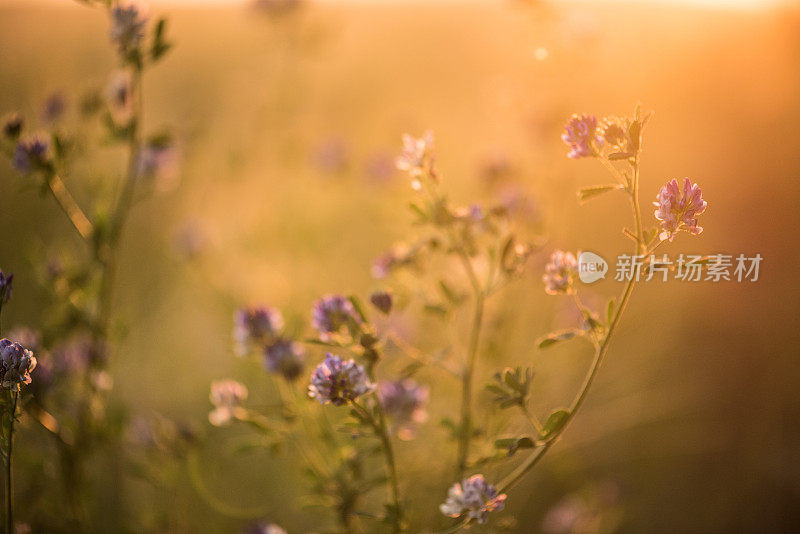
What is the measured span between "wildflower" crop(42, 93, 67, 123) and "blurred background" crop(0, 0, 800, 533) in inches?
6.7

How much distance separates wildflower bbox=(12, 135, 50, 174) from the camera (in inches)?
57.8

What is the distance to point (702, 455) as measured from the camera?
253cm

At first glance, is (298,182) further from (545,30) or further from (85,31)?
(85,31)

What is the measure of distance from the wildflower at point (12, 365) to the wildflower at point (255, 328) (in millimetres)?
471

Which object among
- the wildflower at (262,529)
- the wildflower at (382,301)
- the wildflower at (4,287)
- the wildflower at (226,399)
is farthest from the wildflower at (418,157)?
the wildflower at (262,529)

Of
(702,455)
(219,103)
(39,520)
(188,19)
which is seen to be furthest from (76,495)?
(188,19)

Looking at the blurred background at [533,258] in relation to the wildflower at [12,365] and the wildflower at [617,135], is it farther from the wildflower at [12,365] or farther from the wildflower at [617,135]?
the wildflower at [12,365]

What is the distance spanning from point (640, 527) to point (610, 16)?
8.81 ft

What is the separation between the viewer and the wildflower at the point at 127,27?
1485 millimetres

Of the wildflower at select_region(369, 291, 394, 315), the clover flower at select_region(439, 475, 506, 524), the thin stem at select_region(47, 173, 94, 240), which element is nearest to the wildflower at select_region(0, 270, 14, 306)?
the thin stem at select_region(47, 173, 94, 240)

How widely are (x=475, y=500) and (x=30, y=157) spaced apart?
1.32 metres

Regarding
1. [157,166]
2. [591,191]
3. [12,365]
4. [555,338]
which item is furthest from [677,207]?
[157,166]

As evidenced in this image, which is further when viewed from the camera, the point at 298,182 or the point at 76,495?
the point at 298,182

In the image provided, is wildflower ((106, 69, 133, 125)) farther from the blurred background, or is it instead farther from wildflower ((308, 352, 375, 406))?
wildflower ((308, 352, 375, 406))
